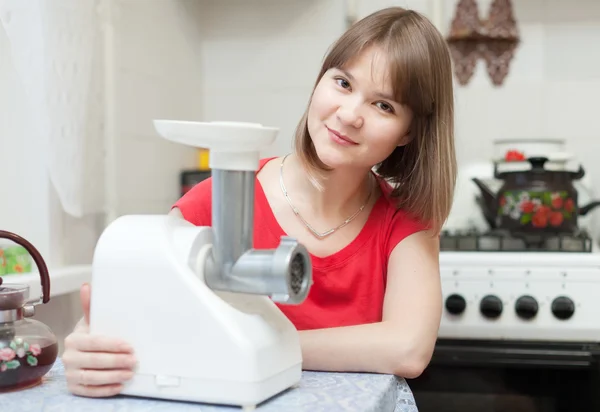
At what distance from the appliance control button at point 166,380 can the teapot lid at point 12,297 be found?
18 centimetres

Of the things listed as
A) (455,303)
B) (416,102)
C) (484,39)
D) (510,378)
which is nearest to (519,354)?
(510,378)

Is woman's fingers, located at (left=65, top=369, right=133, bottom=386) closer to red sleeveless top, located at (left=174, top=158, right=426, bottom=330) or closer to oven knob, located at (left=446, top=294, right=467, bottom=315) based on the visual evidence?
red sleeveless top, located at (left=174, top=158, right=426, bottom=330)

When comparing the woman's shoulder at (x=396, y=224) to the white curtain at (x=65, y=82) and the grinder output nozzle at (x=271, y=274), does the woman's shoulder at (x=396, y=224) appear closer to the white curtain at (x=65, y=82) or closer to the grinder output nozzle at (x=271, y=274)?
the grinder output nozzle at (x=271, y=274)

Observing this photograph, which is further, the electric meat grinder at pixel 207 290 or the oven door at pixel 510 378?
the oven door at pixel 510 378

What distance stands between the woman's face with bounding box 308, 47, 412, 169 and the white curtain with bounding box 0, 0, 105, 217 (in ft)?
1.93

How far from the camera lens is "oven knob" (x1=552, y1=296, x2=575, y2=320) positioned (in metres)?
1.51

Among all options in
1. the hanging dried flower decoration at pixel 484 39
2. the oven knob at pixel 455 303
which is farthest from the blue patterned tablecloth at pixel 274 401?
the hanging dried flower decoration at pixel 484 39

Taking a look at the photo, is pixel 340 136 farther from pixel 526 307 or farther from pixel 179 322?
pixel 526 307

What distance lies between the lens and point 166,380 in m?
0.65

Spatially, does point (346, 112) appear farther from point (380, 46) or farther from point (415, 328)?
point (415, 328)

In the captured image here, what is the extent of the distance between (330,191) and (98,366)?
565mm

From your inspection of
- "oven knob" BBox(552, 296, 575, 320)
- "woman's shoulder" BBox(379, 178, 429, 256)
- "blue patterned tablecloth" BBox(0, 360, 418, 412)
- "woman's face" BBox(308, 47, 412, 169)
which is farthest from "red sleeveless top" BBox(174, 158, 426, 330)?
"oven knob" BBox(552, 296, 575, 320)

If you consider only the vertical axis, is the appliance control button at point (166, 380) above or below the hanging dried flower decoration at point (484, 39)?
below

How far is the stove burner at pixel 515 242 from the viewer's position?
1.62 meters
